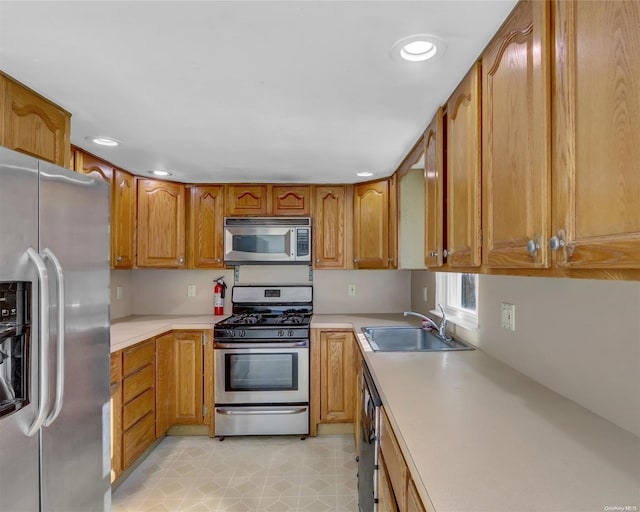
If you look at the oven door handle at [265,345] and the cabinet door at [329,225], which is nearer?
the oven door handle at [265,345]

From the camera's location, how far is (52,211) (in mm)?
1273

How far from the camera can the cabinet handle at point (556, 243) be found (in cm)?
81

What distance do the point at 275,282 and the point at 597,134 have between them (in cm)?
292

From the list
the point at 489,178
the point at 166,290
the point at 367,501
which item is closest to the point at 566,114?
the point at 489,178

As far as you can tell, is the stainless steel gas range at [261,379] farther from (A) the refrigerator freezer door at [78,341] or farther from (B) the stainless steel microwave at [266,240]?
(A) the refrigerator freezer door at [78,341]

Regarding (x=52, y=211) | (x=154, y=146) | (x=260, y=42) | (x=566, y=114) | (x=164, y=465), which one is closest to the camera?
(x=566, y=114)

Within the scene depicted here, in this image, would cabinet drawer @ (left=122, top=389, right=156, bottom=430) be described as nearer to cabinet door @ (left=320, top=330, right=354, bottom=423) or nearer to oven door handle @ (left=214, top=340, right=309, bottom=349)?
oven door handle @ (left=214, top=340, right=309, bottom=349)

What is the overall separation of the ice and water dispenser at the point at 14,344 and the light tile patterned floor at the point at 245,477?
1.33 metres

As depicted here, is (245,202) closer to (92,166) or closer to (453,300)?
(92,166)

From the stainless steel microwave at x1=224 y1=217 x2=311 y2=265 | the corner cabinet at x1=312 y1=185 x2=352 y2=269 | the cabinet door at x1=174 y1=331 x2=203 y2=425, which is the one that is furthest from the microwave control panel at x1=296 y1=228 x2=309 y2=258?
A: the cabinet door at x1=174 y1=331 x2=203 y2=425

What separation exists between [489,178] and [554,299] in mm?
521

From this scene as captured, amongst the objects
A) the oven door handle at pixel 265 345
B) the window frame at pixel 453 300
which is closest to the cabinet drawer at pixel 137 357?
the oven door handle at pixel 265 345

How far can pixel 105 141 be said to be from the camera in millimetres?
2113

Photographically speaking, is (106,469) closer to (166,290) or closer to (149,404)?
(149,404)
